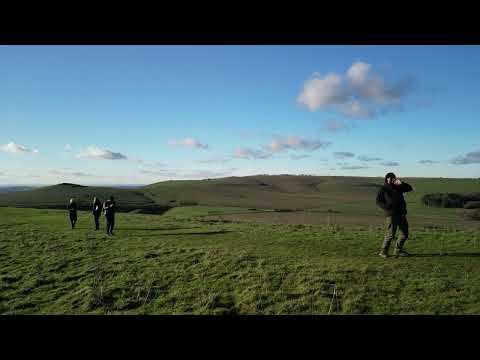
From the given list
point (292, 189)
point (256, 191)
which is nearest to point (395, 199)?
point (256, 191)

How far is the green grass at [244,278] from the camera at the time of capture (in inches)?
308

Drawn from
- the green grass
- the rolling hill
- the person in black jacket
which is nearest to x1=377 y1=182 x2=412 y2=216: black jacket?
the person in black jacket

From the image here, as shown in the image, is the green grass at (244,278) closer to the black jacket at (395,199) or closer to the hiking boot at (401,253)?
the hiking boot at (401,253)

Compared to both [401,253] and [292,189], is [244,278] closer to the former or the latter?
[401,253]

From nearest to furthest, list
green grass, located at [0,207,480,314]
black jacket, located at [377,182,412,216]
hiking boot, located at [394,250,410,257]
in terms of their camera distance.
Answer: green grass, located at [0,207,480,314], black jacket, located at [377,182,412,216], hiking boot, located at [394,250,410,257]

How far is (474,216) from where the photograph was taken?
55.1 m

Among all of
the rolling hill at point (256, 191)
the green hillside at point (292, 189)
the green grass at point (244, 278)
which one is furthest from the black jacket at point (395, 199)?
the rolling hill at point (256, 191)

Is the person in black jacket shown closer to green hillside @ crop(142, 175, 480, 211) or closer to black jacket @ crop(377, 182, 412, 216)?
black jacket @ crop(377, 182, 412, 216)

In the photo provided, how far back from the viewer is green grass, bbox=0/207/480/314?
782 centimetres
